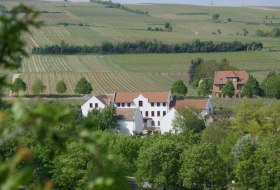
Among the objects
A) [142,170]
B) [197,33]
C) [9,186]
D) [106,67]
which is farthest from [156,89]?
[9,186]

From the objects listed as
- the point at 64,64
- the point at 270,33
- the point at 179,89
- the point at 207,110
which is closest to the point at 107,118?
the point at 207,110

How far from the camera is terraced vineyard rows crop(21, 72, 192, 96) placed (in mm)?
88750

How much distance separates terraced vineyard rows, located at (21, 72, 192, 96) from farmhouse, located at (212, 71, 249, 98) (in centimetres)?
331

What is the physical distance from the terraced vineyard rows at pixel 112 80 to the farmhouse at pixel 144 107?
1759cm

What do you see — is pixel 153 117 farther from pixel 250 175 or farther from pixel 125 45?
pixel 125 45

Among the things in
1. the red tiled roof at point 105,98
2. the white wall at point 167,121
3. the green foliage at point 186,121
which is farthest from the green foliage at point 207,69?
the green foliage at point 186,121

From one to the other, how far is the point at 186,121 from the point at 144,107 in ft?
30.6

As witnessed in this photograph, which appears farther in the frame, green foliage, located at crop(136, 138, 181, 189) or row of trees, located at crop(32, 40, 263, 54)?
row of trees, located at crop(32, 40, 263, 54)

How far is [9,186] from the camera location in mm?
3537

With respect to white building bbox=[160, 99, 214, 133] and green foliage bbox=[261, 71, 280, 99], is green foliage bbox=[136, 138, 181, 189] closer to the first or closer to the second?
white building bbox=[160, 99, 214, 133]

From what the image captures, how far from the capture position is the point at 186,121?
59375 mm

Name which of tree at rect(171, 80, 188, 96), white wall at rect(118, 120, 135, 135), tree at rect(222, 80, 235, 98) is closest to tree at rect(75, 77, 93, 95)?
tree at rect(171, 80, 188, 96)

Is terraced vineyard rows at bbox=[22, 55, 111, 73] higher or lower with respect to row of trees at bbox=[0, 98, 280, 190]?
higher

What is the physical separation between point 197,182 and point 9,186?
37.1m
